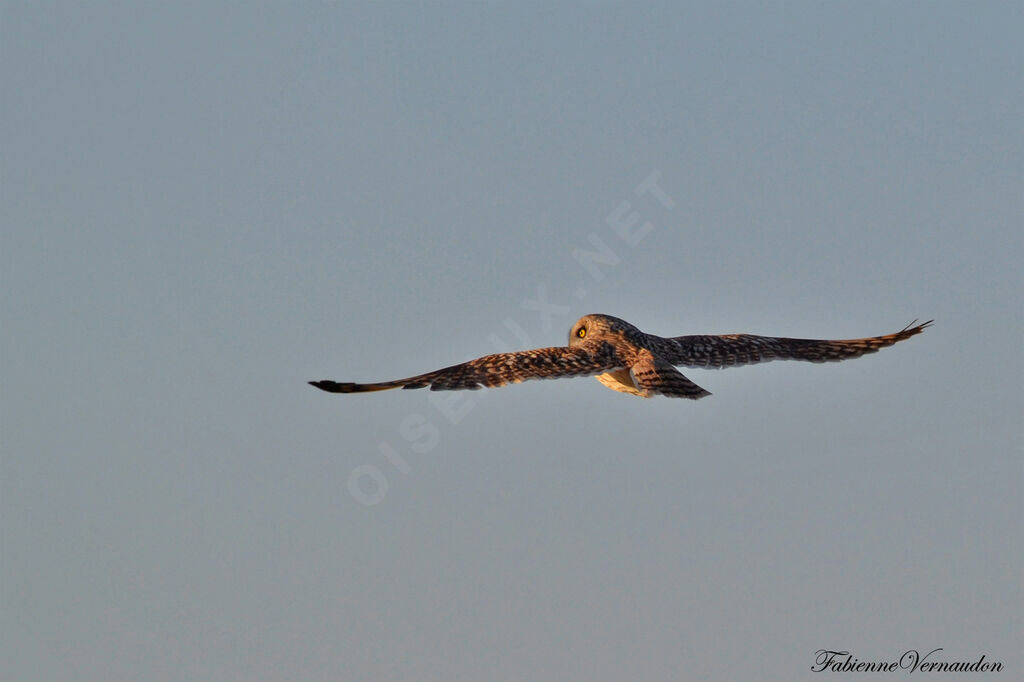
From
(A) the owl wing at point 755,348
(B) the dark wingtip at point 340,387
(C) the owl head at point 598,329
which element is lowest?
(A) the owl wing at point 755,348

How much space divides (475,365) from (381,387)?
2023mm

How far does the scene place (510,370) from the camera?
2664 cm

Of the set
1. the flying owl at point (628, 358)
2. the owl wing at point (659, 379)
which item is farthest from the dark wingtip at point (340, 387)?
the owl wing at point (659, 379)

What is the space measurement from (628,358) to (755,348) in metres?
3.81

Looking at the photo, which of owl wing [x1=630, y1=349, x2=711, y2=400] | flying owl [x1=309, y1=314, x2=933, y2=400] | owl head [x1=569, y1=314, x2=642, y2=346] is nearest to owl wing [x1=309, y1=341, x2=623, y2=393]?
flying owl [x1=309, y1=314, x2=933, y2=400]

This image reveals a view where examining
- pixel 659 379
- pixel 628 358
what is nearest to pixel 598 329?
pixel 628 358

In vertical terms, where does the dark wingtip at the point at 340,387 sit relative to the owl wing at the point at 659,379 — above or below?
above

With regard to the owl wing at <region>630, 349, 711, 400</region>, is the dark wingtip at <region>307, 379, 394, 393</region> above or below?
above

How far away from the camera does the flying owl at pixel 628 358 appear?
86.3ft

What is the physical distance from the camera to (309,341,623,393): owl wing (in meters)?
26.2

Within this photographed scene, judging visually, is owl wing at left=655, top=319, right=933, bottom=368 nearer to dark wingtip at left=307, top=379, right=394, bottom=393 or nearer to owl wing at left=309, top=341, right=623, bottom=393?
owl wing at left=309, top=341, right=623, bottom=393

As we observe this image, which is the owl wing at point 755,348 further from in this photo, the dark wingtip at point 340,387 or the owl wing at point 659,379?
the dark wingtip at point 340,387

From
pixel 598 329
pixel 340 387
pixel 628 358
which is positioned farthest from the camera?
pixel 598 329

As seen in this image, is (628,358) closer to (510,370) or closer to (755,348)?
(510,370)
